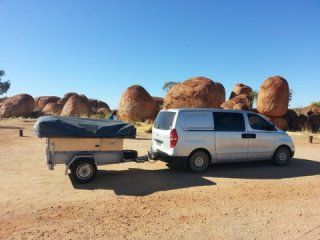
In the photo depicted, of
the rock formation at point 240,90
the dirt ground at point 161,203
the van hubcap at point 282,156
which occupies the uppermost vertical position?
the rock formation at point 240,90

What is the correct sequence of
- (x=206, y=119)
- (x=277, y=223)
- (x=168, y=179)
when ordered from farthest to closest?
(x=206, y=119)
(x=168, y=179)
(x=277, y=223)

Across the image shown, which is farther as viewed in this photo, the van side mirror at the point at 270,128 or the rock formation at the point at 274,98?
the rock formation at the point at 274,98

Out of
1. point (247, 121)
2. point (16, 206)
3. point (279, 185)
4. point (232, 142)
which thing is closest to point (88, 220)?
point (16, 206)

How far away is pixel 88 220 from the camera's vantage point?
6.02 m

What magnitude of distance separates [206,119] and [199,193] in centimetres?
295

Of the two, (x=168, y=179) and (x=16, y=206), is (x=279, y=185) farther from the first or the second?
(x=16, y=206)

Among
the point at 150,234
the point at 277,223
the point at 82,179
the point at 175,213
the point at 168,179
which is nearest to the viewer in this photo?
the point at 150,234

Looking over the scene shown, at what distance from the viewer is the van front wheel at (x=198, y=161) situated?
998cm

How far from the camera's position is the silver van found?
32.3ft

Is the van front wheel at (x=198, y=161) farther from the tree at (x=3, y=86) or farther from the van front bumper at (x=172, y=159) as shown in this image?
the tree at (x=3, y=86)

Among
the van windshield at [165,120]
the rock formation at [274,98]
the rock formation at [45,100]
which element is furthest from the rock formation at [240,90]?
the van windshield at [165,120]

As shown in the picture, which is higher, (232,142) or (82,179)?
(232,142)

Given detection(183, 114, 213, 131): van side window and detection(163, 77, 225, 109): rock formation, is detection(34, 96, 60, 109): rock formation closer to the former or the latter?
detection(163, 77, 225, 109): rock formation

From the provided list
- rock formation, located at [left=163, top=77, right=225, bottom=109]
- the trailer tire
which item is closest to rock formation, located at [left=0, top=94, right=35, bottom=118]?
rock formation, located at [left=163, top=77, right=225, bottom=109]
